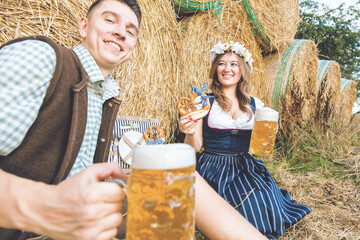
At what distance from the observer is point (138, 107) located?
1862 mm

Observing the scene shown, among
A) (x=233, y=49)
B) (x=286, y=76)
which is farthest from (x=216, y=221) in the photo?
(x=286, y=76)

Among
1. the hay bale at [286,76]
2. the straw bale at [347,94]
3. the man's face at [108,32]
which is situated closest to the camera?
the man's face at [108,32]

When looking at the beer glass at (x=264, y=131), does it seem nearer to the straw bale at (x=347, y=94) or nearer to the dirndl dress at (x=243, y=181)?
the dirndl dress at (x=243, y=181)

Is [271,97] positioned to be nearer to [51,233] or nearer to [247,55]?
[247,55]

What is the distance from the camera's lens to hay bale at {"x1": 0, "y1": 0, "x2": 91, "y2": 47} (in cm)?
118

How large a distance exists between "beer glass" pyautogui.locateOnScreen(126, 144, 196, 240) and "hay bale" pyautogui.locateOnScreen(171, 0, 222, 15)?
2126 mm

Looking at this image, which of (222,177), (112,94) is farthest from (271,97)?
(112,94)

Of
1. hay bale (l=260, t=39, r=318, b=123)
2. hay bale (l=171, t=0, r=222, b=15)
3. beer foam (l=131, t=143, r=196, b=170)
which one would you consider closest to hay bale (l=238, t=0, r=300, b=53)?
hay bale (l=260, t=39, r=318, b=123)

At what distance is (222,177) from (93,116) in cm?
100

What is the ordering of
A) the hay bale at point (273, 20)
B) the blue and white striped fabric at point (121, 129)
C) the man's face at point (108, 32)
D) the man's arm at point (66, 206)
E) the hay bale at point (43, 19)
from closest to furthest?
the man's arm at point (66, 206), the man's face at point (108, 32), the hay bale at point (43, 19), the blue and white striped fabric at point (121, 129), the hay bale at point (273, 20)

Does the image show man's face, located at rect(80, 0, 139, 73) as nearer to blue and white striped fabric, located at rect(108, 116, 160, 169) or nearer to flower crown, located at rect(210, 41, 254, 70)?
blue and white striped fabric, located at rect(108, 116, 160, 169)

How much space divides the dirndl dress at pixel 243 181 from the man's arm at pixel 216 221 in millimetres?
537

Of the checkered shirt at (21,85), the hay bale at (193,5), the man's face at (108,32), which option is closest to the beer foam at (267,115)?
the man's face at (108,32)

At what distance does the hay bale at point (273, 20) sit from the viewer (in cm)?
296
